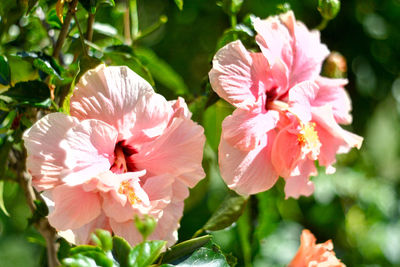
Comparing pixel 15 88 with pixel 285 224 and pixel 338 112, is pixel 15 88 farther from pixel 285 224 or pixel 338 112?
pixel 285 224

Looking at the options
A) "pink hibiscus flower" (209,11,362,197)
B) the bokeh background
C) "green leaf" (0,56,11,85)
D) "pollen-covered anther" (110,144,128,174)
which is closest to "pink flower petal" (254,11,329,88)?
"pink hibiscus flower" (209,11,362,197)

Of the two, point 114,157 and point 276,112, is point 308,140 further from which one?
point 114,157

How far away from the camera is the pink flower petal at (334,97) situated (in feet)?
2.67

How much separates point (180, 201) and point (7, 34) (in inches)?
16.5

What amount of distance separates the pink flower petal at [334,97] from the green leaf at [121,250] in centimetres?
34

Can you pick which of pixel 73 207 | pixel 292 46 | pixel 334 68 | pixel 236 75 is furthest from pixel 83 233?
pixel 334 68

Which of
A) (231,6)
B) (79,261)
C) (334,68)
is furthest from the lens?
(334,68)

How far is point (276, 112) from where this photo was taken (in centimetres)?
75

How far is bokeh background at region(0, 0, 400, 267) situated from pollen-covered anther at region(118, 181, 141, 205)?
0.19 metres

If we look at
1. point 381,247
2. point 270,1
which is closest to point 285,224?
point 381,247

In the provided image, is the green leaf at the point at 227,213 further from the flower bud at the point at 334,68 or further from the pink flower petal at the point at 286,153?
the flower bud at the point at 334,68

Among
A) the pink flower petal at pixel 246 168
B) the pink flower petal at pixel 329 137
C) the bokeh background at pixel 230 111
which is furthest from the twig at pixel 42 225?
the pink flower petal at pixel 329 137

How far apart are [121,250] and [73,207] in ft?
0.31

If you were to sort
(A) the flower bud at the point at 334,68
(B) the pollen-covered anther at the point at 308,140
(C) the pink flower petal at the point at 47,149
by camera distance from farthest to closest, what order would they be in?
(A) the flower bud at the point at 334,68
(B) the pollen-covered anther at the point at 308,140
(C) the pink flower petal at the point at 47,149
